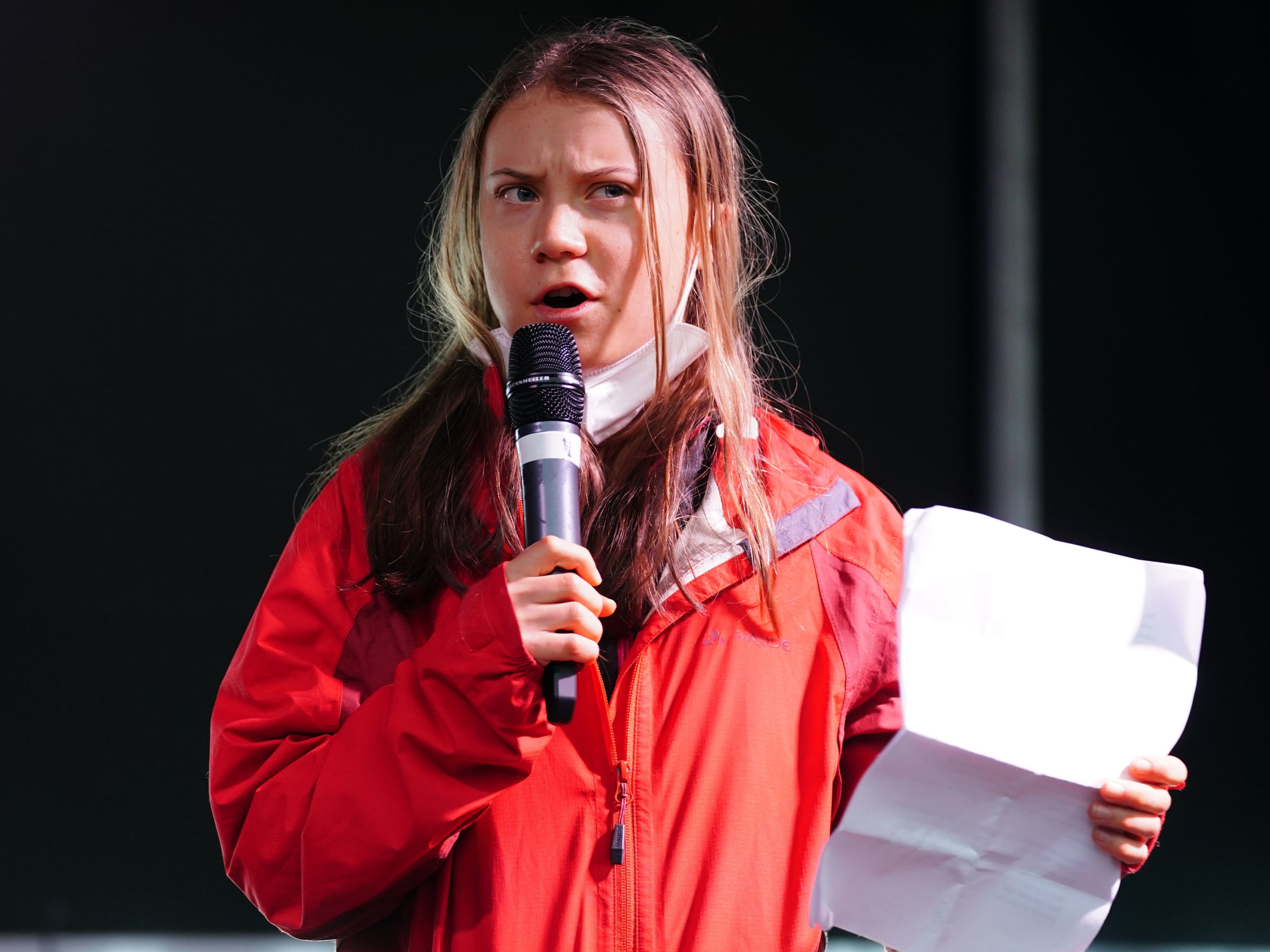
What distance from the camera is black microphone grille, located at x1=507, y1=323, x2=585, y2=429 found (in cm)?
83

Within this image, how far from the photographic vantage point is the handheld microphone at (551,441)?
772 millimetres

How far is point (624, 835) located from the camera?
90 centimetres

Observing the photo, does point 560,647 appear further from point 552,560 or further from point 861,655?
point 861,655

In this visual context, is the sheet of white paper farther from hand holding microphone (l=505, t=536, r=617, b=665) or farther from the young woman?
hand holding microphone (l=505, t=536, r=617, b=665)

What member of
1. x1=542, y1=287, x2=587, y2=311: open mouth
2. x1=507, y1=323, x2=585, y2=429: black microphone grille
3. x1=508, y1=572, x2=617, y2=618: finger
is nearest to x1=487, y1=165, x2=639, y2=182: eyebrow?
x1=542, y1=287, x2=587, y2=311: open mouth

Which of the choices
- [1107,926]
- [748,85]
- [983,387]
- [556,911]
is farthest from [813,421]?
[556,911]

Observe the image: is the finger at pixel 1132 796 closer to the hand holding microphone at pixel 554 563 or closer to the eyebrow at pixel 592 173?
the hand holding microphone at pixel 554 563

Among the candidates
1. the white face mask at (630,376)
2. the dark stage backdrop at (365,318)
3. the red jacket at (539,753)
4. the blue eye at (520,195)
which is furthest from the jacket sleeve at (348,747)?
the dark stage backdrop at (365,318)

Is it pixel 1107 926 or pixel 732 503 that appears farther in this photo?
pixel 1107 926

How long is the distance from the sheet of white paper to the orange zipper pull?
0.17m

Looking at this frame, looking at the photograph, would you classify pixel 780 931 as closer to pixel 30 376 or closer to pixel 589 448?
pixel 589 448

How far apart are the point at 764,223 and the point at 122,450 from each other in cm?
118

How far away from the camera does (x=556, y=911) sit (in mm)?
895

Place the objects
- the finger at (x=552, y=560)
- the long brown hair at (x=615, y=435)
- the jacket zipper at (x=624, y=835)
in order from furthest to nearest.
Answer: the long brown hair at (x=615, y=435) < the jacket zipper at (x=624, y=835) < the finger at (x=552, y=560)
